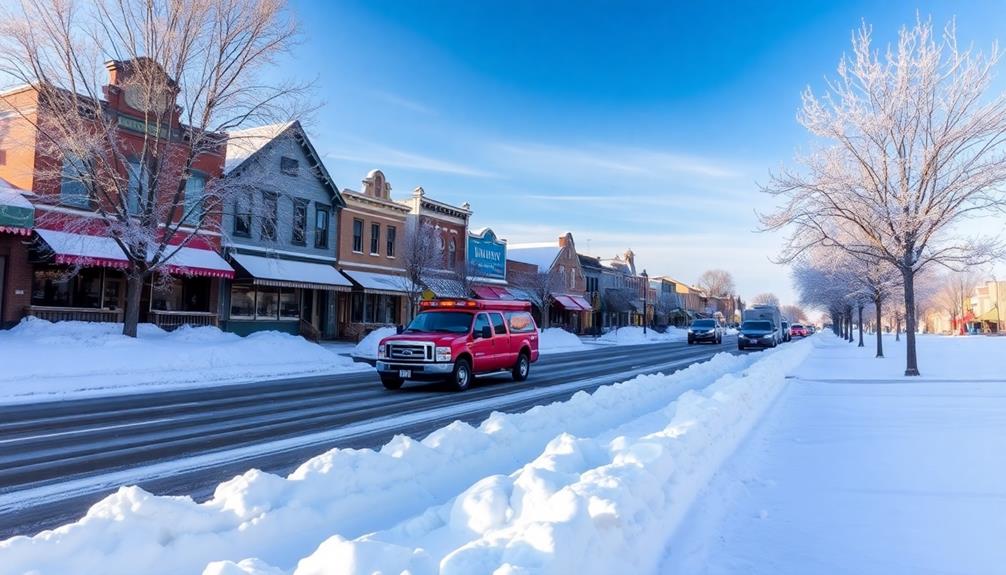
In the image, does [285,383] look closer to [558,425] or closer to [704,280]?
[558,425]

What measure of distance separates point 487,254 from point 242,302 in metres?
18.7

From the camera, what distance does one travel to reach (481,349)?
1566 centimetres

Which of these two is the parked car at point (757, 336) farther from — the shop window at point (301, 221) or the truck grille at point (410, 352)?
the truck grille at point (410, 352)

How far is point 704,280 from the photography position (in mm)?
149500

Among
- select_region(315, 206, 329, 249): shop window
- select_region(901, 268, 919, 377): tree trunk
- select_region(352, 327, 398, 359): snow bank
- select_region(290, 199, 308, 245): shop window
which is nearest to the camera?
select_region(901, 268, 919, 377): tree trunk

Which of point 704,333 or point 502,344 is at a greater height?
point 502,344

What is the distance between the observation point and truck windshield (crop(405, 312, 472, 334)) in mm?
15508

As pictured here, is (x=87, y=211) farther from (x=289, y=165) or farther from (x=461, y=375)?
(x=461, y=375)

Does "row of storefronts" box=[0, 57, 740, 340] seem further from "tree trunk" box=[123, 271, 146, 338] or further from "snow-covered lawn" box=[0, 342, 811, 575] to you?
"snow-covered lawn" box=[0, 342, 811, 575]

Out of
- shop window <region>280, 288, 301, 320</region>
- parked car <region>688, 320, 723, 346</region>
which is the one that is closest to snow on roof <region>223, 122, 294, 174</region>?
shop window <region>280, 288, 301, 320</region>

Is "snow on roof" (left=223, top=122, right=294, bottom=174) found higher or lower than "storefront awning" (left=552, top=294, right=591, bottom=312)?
higher

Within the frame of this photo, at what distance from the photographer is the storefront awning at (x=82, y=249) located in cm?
1925

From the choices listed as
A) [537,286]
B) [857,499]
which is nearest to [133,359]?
[857,499]

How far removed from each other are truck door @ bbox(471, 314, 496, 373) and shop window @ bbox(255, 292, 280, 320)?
52.2 ft
